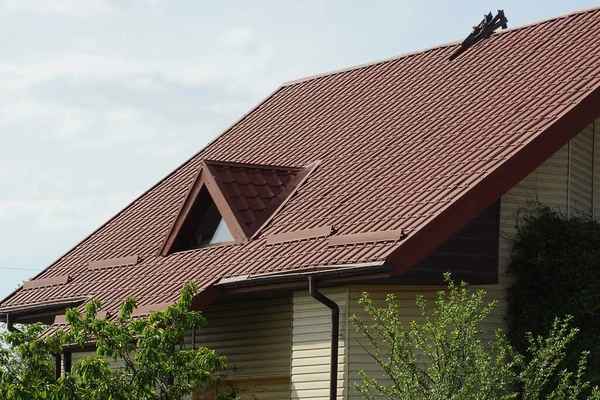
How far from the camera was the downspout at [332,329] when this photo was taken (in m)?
16.3

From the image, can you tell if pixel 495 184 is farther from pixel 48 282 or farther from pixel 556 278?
pixel 48 282

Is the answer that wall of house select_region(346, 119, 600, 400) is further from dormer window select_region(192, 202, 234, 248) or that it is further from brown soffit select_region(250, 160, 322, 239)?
dormer window select_region(192, 202, 234, 248)

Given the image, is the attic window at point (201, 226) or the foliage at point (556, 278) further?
the attic window at point (201, 226)

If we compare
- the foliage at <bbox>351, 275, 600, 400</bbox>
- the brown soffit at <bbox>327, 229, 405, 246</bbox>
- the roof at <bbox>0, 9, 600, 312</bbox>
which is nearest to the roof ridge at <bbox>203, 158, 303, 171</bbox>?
the roof at <bbox>0, 9, 600, 312</bbox>

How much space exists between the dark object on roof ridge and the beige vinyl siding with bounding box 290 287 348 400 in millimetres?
6505

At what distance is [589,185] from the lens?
60.7ft

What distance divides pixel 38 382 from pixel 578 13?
10436 millimetres

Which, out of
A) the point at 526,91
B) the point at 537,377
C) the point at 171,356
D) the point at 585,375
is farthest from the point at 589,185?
the point at 171,356

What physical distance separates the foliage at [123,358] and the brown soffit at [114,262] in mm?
5554

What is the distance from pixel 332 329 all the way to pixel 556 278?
9.45ft

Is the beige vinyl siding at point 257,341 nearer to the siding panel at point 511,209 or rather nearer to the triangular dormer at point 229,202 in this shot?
the triangular dormer at point 229,202

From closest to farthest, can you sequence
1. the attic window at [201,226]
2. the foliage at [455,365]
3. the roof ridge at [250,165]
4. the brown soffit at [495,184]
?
the foliage at [455,365], the brown soffit at [495,184], the roof ridge at [250,165], the attic window at [201,226]

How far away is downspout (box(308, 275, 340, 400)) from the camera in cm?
1627

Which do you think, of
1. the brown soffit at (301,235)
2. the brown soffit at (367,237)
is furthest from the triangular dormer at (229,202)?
the brown soffit at (367,237)
